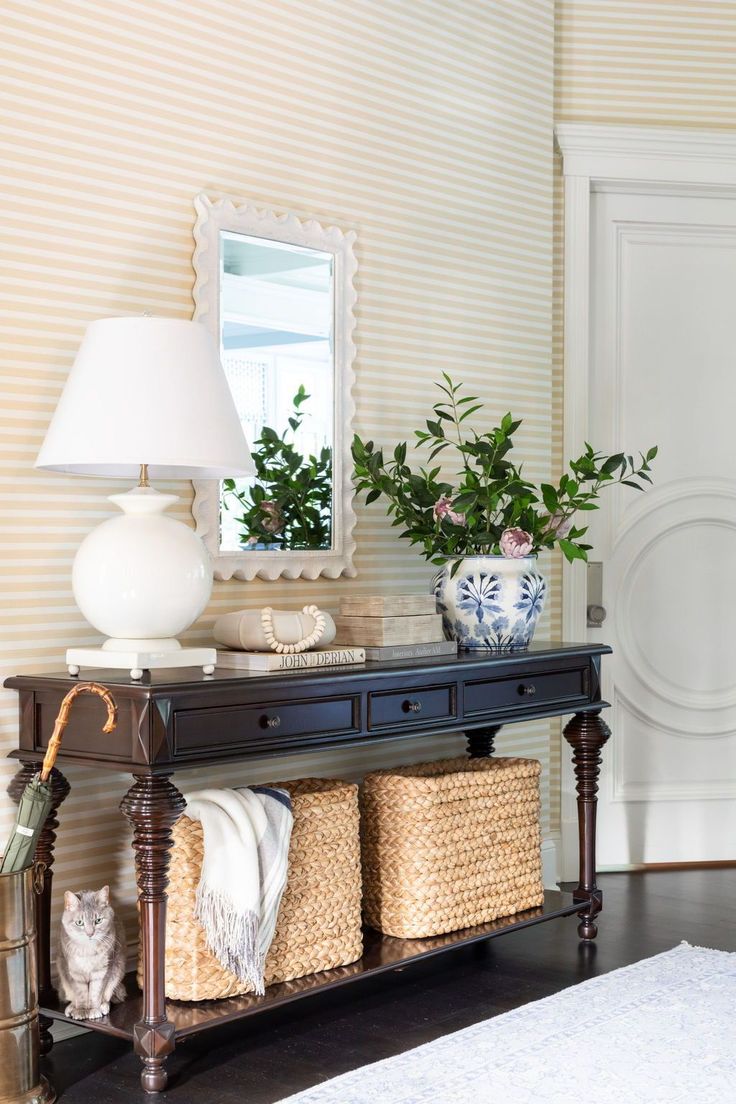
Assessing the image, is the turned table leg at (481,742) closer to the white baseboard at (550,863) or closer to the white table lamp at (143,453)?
the white baseboard at (550,863)

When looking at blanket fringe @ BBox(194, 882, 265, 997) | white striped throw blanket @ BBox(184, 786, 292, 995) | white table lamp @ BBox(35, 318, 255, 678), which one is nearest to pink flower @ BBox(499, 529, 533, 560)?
white table lamp @ BBox(35, 318, 255, 678)

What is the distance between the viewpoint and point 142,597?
8.14 ft

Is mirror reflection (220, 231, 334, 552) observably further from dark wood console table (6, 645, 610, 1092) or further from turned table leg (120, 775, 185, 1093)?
turned table leg (120, 775, 185, 1093)

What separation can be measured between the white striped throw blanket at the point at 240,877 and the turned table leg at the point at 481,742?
113 centimetres

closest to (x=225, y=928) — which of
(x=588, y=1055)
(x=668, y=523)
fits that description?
(x=588, y=1055)

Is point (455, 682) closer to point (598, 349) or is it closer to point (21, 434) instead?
point (21, 434)

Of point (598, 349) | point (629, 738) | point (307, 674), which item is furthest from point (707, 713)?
point (307, 674)

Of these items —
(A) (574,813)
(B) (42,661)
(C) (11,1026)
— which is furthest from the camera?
(A) (574,813)

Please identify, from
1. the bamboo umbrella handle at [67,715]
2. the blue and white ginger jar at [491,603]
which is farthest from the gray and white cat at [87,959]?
the blue and white ginger jar at [491,603]

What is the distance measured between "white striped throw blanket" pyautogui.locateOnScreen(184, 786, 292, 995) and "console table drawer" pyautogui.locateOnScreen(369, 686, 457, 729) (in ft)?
1.06

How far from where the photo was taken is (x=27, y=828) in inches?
90.4

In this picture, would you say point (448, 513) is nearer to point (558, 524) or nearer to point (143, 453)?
point (558, 524)

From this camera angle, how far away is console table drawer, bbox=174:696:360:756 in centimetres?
237

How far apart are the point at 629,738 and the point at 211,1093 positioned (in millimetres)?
2205
